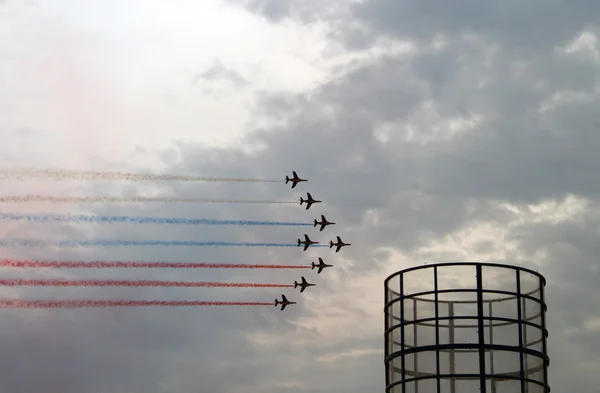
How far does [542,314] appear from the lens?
141ft

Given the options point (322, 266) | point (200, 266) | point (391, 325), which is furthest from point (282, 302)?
point (391, 325)

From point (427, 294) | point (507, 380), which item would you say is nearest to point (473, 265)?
point (427, 294)

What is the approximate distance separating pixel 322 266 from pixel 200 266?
1194 inches

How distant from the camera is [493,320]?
4162 cm

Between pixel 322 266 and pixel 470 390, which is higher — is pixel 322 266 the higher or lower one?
the higher one

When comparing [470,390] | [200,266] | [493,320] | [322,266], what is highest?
[322,266]

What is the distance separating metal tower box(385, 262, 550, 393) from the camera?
134 feet

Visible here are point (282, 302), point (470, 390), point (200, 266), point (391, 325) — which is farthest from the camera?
point (282, 302)

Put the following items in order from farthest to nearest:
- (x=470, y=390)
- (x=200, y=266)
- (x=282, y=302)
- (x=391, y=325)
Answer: (x=282, y=302) → (x=200, y=266) → (x=391, y=325) → (x=470, y=390)

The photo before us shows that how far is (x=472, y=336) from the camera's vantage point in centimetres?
4125

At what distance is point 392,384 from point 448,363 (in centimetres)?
279

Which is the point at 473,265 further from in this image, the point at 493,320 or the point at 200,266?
the point at 200,266

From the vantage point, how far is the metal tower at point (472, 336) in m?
40.9

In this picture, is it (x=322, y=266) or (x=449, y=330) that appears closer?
(x=449, y=330)
